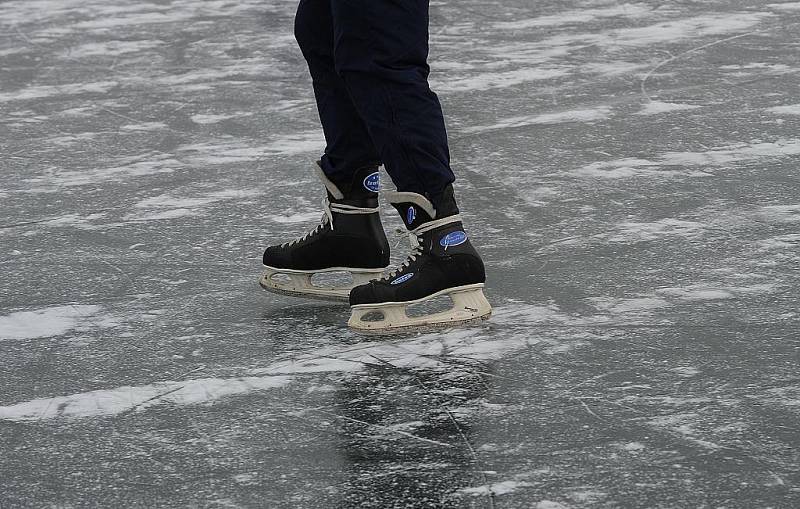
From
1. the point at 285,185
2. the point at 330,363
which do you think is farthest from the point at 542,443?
the point at 285,185

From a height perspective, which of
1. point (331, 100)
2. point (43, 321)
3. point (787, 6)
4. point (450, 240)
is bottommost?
point (787, 6)

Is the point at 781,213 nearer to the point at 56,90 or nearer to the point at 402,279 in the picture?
the point at 402,279

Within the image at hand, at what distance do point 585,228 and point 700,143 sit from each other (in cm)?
98

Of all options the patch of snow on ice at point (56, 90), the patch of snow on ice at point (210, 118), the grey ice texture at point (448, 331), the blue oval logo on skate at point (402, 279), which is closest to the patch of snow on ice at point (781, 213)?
the grey ice texture at point (448, 331)

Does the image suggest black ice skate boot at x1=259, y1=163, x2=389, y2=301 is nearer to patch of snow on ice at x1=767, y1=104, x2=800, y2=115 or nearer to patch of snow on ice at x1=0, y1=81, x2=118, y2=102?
patch of snow on ice at x1=767, y1=104, x2=800, y2=115

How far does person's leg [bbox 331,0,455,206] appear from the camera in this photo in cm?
280

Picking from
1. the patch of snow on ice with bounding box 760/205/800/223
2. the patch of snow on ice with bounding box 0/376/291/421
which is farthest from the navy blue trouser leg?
the patch of snow on ice with bounding box 760/205/800/223

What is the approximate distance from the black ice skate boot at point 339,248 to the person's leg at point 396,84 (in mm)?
250

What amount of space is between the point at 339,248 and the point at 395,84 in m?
0.50

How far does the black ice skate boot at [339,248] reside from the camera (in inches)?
124

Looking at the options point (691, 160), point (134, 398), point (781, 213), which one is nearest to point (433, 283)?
point (134, 398)

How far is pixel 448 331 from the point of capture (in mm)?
2887

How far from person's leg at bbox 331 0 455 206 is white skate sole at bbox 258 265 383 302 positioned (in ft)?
1.11

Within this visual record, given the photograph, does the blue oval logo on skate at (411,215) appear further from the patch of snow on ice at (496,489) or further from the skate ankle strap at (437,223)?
the patch of snow on ice at (496,489)
